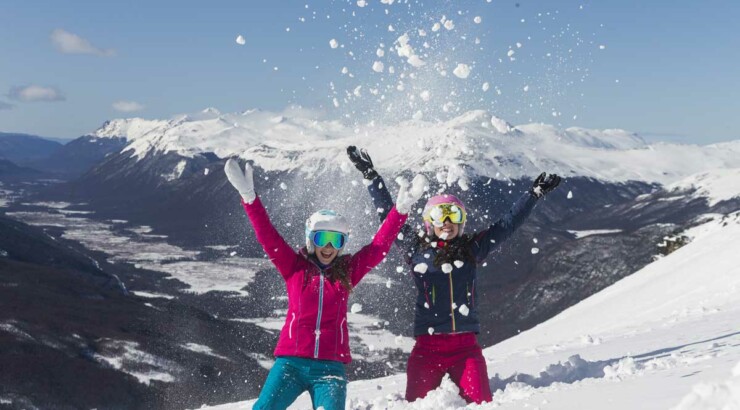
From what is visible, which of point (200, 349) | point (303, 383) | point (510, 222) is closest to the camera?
point (303, 383)

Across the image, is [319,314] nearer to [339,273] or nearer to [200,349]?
[339,273]

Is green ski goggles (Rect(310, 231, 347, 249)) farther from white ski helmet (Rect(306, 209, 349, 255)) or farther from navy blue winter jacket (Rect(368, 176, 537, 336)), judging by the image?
navy blue winter jacket (Rect(368, 176, 537, 336))

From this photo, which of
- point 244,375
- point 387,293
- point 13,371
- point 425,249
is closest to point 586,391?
point 425,249

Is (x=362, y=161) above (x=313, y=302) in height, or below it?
above

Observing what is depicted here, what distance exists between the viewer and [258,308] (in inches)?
6068

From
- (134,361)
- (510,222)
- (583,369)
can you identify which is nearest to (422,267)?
(510,222)

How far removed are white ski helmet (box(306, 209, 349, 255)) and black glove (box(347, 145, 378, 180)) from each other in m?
2.00

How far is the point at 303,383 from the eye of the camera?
6.38 m

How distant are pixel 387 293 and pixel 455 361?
186596mm

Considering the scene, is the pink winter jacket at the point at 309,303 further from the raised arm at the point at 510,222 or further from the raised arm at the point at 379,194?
the raised arm at the point at 510,222

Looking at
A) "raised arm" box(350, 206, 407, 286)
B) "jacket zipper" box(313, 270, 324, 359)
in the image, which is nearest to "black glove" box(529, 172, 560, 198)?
"raised arm" box(350, 206, 407, 286)

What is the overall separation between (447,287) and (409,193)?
1330mm

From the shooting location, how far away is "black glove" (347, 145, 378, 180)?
28.8 ft

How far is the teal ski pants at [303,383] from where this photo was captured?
6191 mm
